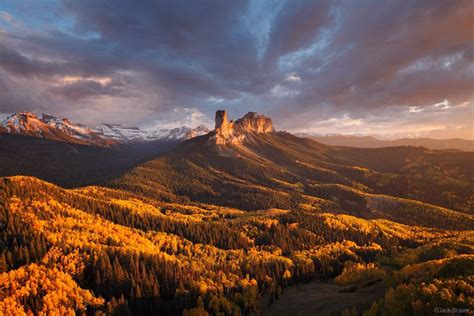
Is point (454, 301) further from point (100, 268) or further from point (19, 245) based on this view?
point (19, 245)

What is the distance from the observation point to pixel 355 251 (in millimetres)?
196625

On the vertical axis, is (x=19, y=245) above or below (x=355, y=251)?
above

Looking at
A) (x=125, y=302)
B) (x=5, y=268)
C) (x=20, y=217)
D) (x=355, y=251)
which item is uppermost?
(x=20, y=217)

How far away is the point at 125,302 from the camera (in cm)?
11050

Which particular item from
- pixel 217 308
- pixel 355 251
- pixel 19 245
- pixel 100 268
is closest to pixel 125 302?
pixel 100 268

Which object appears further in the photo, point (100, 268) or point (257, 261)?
point (257, 261)

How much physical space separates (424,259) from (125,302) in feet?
513

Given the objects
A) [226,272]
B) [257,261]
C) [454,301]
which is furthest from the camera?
[257,261]

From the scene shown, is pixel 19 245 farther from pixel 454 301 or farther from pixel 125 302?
pixel 454 301

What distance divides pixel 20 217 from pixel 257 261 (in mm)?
132812

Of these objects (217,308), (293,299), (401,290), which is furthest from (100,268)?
(401,290)

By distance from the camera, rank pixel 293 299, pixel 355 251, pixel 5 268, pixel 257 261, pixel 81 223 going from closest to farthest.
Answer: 1. pixel 5 268
2. pixel 293 299
3. pixel 257 261
4. pixel 81 223
5. pixel 355 251

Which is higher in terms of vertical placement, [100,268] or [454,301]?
[454,301]

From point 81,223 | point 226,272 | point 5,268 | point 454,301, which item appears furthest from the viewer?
point 81,223
